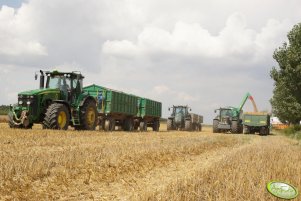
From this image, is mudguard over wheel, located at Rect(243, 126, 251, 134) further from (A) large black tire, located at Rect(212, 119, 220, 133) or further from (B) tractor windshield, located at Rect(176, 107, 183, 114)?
(B) tractor windshield, located at Rect(176, 107, 183, 114)

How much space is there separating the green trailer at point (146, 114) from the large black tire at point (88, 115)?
771 cm

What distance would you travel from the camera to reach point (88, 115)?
19.0 m

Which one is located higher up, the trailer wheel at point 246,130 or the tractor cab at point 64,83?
the tractor cab at point 64,83

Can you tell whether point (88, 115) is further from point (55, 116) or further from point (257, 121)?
point (257, 121)

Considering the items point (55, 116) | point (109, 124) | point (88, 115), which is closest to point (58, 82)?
point (88, 115)

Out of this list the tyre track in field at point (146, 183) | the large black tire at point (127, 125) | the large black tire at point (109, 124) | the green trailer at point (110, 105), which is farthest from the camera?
the large black tire at point (127, 125)

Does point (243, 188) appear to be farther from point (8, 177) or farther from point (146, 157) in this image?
point (146, 157)

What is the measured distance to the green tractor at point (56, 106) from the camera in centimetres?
1661

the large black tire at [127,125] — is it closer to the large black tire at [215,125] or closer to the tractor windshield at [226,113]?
the large black tire at [215,125]

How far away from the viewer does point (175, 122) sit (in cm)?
3553

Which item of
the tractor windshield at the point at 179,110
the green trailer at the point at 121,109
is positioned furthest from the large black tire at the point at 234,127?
the green trailer at the point at 121,109

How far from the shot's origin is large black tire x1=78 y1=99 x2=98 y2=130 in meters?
18.5

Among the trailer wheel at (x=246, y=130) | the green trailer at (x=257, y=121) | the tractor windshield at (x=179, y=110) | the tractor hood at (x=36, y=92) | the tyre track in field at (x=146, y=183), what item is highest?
the tractor windshield at (x=179, y=110)

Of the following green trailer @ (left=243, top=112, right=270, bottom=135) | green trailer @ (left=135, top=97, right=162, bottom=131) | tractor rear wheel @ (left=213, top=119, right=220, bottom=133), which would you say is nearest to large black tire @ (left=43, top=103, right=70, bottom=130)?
green trailer @ (left=135, top=97, right=162, bottom=131)
